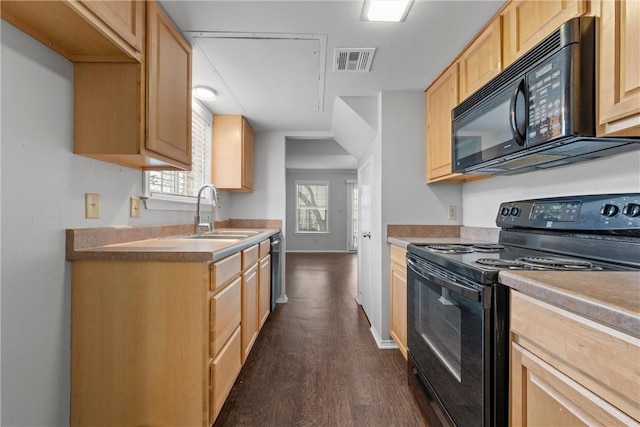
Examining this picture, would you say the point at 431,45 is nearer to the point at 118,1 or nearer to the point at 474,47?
the point at 474,47

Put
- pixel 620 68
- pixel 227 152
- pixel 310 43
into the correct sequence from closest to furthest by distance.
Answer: pixel 620 68 < pixel 310 43 < pixel 227 152

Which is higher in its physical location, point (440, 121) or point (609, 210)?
point (440, 121)

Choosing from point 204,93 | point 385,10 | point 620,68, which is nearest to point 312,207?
→ point 204,93

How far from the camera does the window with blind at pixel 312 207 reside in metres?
8.57

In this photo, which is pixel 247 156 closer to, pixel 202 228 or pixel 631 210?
pixel 202 228

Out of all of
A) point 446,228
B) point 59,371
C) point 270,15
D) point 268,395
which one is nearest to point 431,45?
point 270,15

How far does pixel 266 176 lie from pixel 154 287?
2601mm

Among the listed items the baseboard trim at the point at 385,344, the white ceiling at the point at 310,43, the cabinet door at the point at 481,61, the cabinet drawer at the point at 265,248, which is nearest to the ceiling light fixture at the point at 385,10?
the white ceiling at the point at 310,43

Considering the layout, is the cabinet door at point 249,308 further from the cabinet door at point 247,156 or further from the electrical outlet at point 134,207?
the cabinet door at point 247,156

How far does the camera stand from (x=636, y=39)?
90cm

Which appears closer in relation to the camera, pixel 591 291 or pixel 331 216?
pixel 591 291

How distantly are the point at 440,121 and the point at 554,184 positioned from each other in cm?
93

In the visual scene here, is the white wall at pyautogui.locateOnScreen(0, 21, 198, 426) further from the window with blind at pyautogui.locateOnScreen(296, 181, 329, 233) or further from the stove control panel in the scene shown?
the window with blind at pyautogui.locateOnScreen(296, 181, 329, 233)

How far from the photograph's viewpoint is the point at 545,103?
1164 mm
